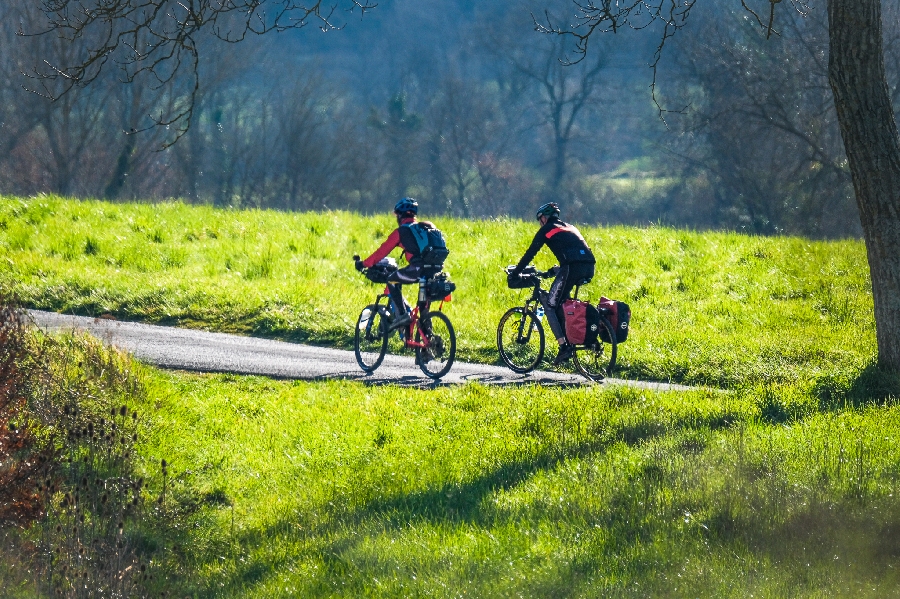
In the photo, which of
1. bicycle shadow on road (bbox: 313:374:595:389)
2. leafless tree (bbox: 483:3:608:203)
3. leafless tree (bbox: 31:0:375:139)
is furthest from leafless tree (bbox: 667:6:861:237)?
bicycle shadow on road (bbox: 313:374:595:389)

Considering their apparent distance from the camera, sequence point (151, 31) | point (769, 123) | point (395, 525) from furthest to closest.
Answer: point (769, 123) → point (151, 31) → point (395, 525)

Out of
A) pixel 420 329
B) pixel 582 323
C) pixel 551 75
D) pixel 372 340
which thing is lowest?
pixel 372 340

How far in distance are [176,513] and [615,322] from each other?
19.5 feet

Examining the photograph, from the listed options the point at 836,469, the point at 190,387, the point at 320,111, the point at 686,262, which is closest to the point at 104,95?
the point at 320,111

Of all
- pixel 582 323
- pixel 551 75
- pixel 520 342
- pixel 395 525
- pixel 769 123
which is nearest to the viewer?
pixel 395 525

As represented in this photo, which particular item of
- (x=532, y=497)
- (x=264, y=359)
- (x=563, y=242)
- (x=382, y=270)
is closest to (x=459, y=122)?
(x=264, y=359)

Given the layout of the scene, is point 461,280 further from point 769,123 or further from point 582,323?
point 769,123

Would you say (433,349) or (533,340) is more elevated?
(533,340)

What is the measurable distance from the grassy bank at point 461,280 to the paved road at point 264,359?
2.58ft

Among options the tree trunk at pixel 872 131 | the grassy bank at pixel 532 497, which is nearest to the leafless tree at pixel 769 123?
the tree trunk at pixel 872 131

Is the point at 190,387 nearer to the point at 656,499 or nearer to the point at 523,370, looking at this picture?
the point at 523,370

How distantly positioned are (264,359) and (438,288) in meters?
2.56

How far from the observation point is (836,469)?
686cm

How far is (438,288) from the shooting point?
11.3 m
